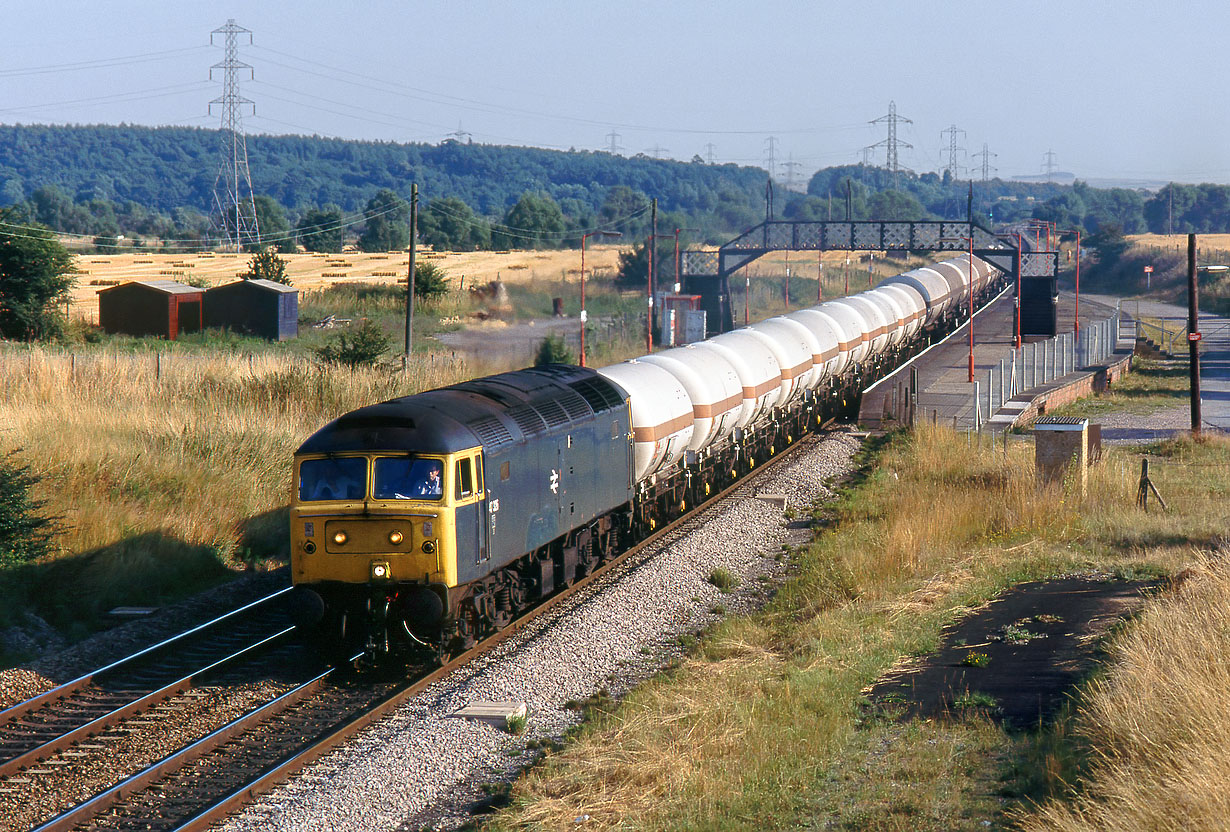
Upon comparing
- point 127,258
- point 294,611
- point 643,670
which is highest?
point 127,258

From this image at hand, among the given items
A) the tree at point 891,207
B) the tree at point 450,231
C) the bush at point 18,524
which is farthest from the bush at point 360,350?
the tree at point 891,207

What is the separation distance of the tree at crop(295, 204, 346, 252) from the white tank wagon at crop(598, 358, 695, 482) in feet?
322

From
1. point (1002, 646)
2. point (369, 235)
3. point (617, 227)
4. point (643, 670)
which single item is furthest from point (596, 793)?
point (617, 227)

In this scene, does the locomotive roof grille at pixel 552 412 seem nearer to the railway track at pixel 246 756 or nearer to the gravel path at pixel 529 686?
the gravel path at pixel 529 686

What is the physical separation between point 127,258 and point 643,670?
291 feet

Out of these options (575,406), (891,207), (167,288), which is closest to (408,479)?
(575,406)

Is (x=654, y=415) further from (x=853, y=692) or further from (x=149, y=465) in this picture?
(x=853, y=692)

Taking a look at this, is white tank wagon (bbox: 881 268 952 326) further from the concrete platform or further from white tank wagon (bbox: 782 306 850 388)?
white tank wagon (bbox: 782 306 850 388)

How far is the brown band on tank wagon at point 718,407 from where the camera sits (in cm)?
2402

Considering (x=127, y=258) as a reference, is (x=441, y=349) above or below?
below

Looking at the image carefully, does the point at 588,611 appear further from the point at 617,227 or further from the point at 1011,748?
the point at 617,227

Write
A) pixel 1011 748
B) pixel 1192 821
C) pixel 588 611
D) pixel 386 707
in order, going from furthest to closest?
pixel 588 611
pixel 386 707
pixel 1011 748
pixel 1192 821

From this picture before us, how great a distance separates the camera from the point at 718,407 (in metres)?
24.7

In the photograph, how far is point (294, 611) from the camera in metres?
14.0
